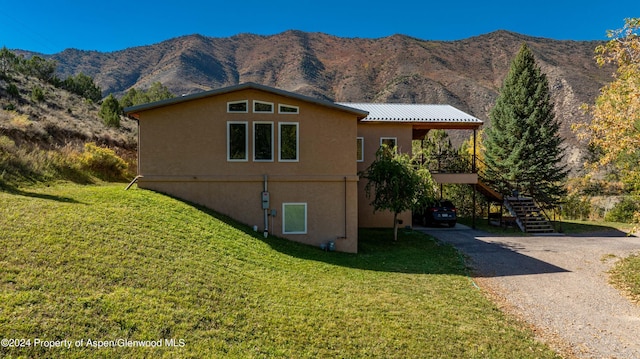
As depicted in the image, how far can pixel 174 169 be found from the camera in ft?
39.7

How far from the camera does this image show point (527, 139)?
24.4 metres

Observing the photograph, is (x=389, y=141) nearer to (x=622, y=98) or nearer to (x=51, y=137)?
(x=622, y=98)

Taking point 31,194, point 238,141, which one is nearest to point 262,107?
point 238,141

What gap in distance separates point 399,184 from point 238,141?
20.2 ft

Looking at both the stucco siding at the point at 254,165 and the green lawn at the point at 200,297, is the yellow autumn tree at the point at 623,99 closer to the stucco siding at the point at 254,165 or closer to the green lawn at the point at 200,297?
the green lawn at the point at 200,297

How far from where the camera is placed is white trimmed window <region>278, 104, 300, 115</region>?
492 inches

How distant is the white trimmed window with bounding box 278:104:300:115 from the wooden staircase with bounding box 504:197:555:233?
43.8ft

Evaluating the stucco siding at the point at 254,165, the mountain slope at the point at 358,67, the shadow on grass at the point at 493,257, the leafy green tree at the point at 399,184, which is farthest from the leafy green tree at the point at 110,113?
the mountain slope at the point at 358,67

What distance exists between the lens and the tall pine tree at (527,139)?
24.1m

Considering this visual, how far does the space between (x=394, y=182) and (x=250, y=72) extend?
8060 cm

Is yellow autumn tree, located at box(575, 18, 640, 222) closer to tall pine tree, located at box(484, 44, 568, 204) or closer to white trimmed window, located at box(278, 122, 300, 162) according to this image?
white trimmed window, located at box(278, 122, 300, 162)

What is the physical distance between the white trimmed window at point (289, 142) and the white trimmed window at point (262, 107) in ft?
2.41

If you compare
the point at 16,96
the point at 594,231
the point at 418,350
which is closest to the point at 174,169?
the point at 418,350

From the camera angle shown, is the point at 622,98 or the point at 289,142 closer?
the point at 622,98
